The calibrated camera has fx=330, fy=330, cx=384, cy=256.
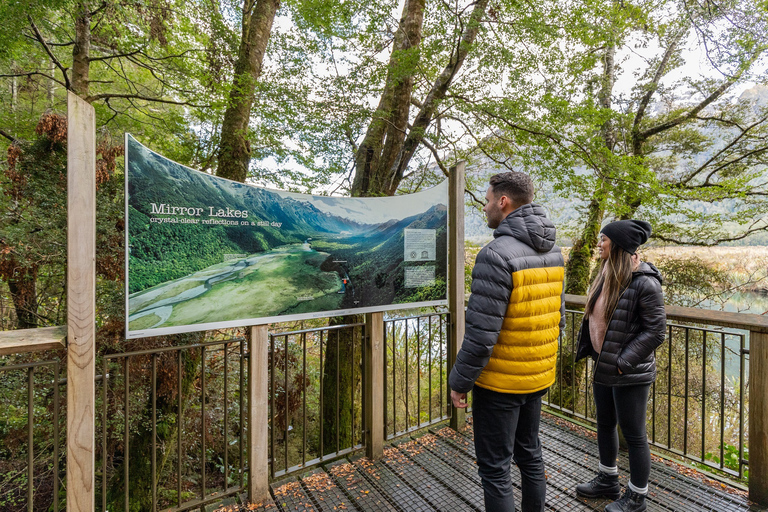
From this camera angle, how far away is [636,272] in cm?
177

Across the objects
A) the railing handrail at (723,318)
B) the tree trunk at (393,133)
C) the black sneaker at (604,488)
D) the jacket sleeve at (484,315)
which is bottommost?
the black sneaker at (604,488)

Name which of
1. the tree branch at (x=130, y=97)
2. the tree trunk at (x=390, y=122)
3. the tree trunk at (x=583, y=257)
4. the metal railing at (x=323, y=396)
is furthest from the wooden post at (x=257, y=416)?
the tree trunk at (x=583, y=257)

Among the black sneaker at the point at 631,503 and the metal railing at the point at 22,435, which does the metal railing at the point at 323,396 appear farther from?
the black sneaker at the point at 631,503

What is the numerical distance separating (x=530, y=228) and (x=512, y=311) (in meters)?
0.39

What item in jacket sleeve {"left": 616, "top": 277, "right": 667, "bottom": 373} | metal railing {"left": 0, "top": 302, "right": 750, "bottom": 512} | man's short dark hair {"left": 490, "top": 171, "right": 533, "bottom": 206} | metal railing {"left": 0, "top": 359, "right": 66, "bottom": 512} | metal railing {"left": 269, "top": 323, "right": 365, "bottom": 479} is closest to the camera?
man's short dark hair {"left": 490, "top": 171, "right": 533, "bottom": 206}

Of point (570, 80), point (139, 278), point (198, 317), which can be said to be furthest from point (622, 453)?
point (570, 80)

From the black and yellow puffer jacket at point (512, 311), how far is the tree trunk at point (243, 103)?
12.3ft

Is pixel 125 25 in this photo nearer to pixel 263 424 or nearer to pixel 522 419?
pixel 263 424

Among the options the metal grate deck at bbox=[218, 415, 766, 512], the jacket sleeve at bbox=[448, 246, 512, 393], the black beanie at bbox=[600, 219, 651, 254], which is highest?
the black beanie at bbox=[600, 219, 651, 254]

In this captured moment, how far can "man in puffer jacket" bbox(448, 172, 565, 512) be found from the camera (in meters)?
1.42

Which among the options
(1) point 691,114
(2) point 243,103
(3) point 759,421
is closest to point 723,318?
(3) point 759,421

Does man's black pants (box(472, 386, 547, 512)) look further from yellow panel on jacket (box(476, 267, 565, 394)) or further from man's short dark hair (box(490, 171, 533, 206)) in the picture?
man's short dark hair (box(490, 171, 533, 206))

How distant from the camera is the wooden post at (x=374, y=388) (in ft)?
8.33

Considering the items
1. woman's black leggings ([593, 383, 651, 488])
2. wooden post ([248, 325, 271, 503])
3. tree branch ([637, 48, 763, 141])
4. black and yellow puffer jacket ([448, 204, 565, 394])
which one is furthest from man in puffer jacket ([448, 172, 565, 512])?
tree branch ([637, 48, 763, 141])
